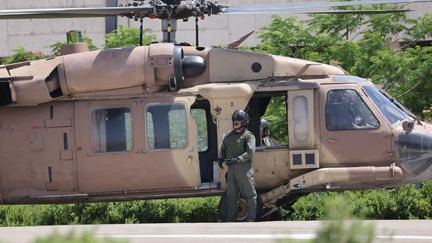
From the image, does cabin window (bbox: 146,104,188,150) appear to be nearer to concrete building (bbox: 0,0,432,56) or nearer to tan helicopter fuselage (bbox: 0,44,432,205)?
tan helicopter fuselage (bbox: 0,44,432,205)

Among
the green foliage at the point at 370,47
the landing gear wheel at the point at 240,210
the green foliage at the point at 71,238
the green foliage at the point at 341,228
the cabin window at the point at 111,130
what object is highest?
the green foliage at the point at 370,47

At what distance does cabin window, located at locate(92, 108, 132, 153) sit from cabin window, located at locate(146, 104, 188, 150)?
11.4 inches

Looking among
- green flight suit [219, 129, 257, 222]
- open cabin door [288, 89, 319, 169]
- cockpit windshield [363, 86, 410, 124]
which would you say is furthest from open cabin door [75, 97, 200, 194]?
cockpit windshield [363, 86, 410, 124]

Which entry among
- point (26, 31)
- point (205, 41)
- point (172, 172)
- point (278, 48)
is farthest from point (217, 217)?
point (26, 31)

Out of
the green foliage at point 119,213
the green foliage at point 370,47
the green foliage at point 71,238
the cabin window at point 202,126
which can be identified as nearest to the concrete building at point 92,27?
the green foliage at point 370,47

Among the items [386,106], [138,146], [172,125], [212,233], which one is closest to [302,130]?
[386,106]

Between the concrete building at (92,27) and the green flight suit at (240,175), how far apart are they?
14308mm

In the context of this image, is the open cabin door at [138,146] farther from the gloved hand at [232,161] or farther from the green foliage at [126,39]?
the green foliage at [126,39]

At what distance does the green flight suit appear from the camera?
11.9m

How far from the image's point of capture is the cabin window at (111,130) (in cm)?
1241

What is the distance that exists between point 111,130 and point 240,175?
1941mm

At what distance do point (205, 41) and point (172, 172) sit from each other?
14463mm

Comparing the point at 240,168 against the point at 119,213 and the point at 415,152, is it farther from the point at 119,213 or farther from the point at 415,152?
the point at 119,213

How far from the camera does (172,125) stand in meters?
12.4
